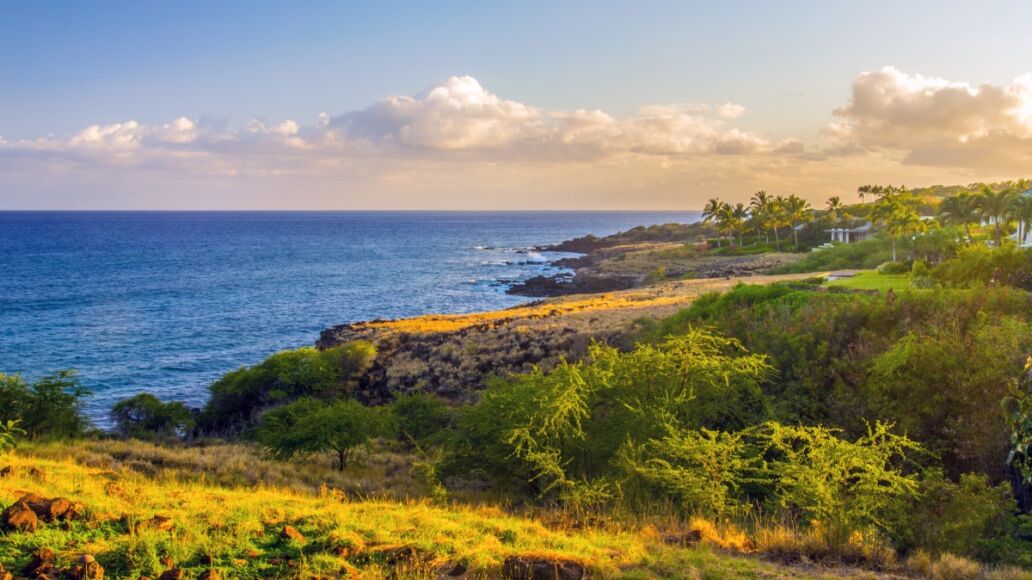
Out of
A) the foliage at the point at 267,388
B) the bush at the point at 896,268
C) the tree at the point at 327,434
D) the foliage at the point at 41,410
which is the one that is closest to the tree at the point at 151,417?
the foliage at the point at 267,388

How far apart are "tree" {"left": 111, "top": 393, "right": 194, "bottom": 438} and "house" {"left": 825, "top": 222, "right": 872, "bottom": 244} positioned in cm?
8330

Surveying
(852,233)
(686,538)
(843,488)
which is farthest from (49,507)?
(852,233)

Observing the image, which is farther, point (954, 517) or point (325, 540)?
point (954, 517)

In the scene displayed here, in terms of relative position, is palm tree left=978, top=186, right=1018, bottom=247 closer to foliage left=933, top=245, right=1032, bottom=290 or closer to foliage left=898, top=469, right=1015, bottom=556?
foliage left=933, top=245, right=1032, bottom=290

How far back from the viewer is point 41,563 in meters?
8.45

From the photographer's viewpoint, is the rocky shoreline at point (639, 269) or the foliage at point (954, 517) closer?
the foliage at point (954, 517)

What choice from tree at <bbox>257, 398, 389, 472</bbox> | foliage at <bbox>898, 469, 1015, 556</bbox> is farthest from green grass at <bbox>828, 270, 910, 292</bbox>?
tree at <bbox>257, 398, 389, 472</bbox>

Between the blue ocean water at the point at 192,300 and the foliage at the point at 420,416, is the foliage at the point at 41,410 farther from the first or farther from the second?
the foliage at the point at 420,416

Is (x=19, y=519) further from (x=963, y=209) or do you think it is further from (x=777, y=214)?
(x=777, y=214)

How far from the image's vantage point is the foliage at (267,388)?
32.7 m

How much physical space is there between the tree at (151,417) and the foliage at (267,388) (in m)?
2.09

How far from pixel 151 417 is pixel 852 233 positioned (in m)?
93.7

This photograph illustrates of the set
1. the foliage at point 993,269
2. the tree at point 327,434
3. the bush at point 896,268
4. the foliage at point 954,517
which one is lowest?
the tree at point 327,434

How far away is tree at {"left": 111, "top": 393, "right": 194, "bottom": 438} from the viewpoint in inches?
1121
